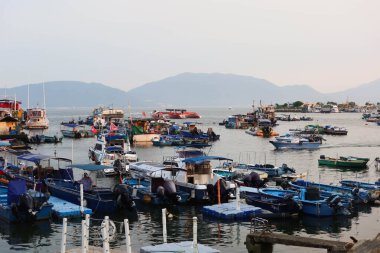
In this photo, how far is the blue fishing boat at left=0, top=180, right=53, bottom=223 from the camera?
2717 centimetres

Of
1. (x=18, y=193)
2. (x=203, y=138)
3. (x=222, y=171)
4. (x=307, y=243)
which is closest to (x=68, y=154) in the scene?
(x=203, y=138)

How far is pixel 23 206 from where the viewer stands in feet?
89.1

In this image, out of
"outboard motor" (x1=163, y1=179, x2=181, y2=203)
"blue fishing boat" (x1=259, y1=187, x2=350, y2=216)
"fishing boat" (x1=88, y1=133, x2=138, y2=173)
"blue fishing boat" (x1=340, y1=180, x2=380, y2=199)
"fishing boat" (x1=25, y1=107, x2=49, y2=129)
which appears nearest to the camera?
"blue fishing boat" (x1=259, y1=187, x2=350, y2=216)

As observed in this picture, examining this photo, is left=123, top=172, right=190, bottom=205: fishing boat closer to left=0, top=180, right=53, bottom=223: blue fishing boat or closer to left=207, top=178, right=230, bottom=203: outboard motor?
left=207, top=178, right=230, bottom=203: outboard motor

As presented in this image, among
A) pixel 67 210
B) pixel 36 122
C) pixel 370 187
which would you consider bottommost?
pixel 67 210

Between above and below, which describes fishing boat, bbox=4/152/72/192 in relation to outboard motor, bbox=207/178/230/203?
above

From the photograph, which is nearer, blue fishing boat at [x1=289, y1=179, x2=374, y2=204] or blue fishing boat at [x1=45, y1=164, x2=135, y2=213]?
blue fishing boat at [x1=45, y1=164, x2=135, y2=213]

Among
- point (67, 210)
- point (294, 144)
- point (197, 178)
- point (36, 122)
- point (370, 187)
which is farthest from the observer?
point (36, 122)

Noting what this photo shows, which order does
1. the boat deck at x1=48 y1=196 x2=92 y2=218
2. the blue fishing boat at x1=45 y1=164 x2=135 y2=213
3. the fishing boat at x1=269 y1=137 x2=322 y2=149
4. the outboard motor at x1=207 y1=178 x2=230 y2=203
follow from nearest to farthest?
the boat deck at x1=48 y1=196 x2=92 y2=218 → the blue fishing boat at x1=45 y1=164 x2=135 y2=213 → the outboard motor at x1=207 y1=178 x2=230 y2=203 → the fishing boat at x1=269 y1=137 x2=322 y2=149

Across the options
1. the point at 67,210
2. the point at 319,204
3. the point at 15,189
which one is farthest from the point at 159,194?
the point at 319,204

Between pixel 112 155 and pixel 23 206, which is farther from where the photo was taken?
pixel 112 155

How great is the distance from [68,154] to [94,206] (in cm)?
4513

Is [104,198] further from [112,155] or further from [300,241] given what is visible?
[112,155]

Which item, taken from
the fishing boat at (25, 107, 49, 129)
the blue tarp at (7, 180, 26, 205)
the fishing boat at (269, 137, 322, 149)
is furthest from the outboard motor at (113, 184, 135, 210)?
the fishing boat at (25, 107, 49, 129)
